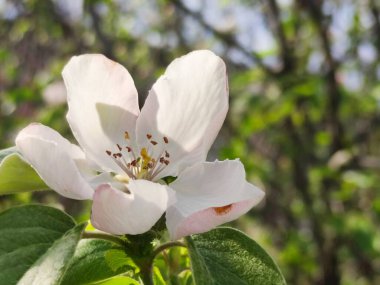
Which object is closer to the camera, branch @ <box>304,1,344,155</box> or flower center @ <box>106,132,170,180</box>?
flower center @ <box>106,132,170,180</box>

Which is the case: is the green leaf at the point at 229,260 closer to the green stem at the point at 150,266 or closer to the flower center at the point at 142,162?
the green stem at the point at 150,266

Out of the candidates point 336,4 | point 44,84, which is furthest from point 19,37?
point 336,4

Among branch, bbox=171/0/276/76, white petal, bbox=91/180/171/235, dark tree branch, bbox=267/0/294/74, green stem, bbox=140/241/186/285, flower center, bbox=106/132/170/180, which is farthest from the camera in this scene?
dark tree branch, bbox=267/0/294/74

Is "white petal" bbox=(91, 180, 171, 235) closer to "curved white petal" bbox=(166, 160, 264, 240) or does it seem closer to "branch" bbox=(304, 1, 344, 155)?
"curved white petal" bbox=(166, 160, 264, 240)

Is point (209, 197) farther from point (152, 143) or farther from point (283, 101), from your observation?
point (283, 101)

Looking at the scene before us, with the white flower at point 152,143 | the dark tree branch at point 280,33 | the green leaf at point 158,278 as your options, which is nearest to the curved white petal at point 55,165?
the white flower at point 152,143

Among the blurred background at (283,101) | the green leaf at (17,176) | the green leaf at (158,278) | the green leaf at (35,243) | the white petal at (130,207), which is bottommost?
the blurred background at (283,101)

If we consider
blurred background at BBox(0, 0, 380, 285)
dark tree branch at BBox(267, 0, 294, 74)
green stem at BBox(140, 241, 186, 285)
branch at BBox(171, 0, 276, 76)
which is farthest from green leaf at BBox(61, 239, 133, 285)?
dark tree branch at BBox(267, 0, 294, 74)
